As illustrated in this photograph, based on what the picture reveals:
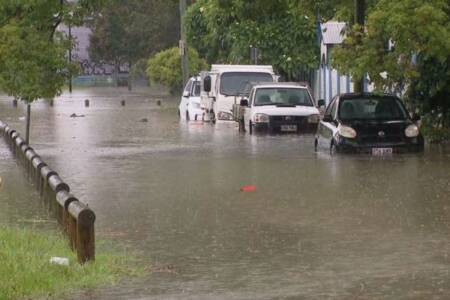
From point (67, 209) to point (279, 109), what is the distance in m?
23.2

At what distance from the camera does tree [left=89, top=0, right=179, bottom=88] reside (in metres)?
104

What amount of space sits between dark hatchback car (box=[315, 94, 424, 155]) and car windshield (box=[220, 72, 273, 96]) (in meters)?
15.0

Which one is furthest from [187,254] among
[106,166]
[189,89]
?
[189,89]

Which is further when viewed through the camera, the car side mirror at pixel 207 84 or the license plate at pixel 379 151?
the car side mirror at pixel 207 84

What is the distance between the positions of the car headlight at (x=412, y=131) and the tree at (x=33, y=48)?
26.1 ft

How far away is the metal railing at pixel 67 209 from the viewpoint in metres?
11.5

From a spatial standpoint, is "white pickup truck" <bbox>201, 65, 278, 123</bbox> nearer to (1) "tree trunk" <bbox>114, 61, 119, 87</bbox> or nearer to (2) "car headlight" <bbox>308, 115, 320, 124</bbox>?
(2) "car headlight" <bbox>308, 115, 320, 124</bbox>

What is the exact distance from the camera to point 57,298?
10.0 meters

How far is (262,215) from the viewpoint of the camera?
51.9 feet

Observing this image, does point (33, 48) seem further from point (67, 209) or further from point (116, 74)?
point (116, 74)

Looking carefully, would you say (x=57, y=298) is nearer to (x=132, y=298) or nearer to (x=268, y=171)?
(x=132, y=298)

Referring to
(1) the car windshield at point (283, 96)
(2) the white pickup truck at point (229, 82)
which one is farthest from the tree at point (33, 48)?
(2) the white pickup truck at point (229, 82)

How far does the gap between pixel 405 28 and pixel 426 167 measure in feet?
10.7

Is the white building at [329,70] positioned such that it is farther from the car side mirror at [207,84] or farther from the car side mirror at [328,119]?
the car side mirror at [328,119]
